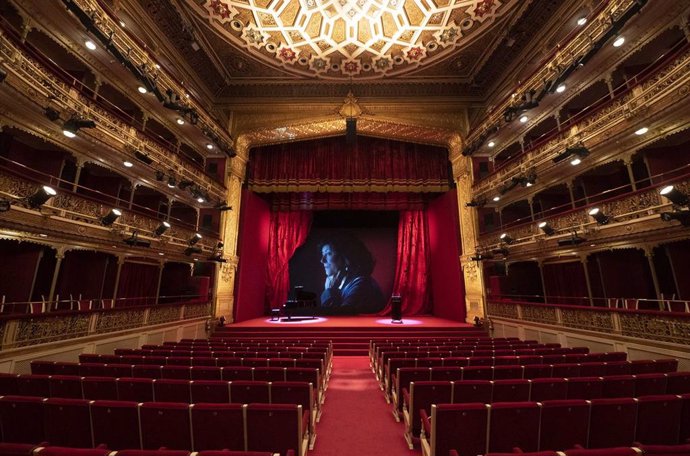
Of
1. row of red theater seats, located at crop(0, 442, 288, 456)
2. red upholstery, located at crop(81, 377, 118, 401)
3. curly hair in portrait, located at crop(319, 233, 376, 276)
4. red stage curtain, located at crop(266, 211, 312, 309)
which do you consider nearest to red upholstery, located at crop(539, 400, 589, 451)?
row of red theater seats, located at crop(0, 442, 288, 456)

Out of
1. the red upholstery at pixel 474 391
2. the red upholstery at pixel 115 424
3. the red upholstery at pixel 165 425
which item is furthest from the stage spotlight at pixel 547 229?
the red upholstery at pixel 115 424

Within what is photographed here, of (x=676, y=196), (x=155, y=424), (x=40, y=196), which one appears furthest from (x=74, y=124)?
(x=676, y=196)

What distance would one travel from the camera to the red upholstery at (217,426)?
2357mm

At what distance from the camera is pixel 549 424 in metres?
2.43

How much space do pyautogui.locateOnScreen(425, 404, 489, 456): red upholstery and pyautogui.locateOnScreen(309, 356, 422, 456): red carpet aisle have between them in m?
1.01

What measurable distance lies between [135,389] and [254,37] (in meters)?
11.4

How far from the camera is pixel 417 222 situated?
16656mm

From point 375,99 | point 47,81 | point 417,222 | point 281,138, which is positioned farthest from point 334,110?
point 47,81

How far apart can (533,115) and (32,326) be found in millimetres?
14245

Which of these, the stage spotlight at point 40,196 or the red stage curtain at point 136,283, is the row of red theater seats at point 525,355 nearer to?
the stage spotlight at point 40,196

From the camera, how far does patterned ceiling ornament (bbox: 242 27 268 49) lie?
34.1 ft

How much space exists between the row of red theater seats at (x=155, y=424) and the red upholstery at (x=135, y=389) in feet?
1.93

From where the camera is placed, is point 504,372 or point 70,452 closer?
point 70,452

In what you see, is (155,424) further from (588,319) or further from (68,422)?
(588,319)
